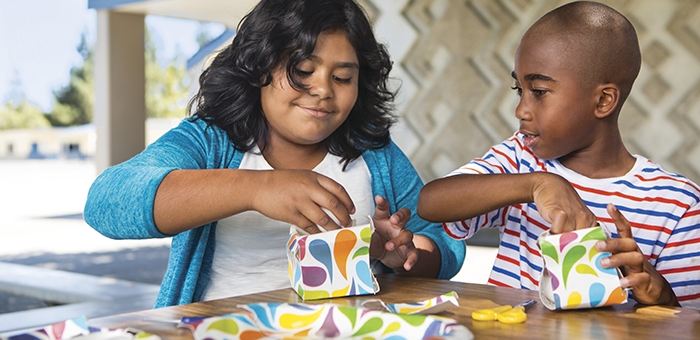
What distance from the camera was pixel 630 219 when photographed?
138 centimetres

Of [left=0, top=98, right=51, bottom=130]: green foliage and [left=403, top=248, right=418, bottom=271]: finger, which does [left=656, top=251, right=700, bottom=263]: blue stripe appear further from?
[left=0, top=98, right=51, bottom=130]: green foliage

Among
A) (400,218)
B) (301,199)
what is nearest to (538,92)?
(400,218)

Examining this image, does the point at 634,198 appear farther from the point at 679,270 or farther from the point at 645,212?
the point at 679,270

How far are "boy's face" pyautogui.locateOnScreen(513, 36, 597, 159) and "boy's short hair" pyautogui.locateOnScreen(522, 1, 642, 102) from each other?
0.04 ft

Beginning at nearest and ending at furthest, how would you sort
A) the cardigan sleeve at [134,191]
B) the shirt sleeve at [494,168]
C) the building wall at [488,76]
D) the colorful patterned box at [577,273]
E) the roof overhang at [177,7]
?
the colorful patterned box at [577,273] → the cardigan sleeve at [134,191] → the shirt sleeve at [494,168] → the building wall at [488,76] → the roof overhang at [177,7]

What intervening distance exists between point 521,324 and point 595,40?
2.15 feet

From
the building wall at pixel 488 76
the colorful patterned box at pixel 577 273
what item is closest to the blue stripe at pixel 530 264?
the colorful patterned box at pixel 577 273

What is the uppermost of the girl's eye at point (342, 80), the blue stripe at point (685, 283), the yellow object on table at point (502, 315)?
the girl's eye at point (342, 80)

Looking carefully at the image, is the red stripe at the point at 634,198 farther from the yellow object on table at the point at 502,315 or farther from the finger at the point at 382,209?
the yellow object on table at the point at 502,315

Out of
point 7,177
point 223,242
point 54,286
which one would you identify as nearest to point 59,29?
point 7,177

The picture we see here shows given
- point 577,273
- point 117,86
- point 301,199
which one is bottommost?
point 577,273

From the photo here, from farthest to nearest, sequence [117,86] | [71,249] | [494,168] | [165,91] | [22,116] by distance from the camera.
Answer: [165,91] → [22,116] → [117,86] → [71,249] → [494,168]

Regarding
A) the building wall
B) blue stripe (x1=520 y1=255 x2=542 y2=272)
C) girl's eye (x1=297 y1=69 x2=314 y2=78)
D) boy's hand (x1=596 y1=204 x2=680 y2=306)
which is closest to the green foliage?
the building wall

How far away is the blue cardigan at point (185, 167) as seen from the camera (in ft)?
3.68
